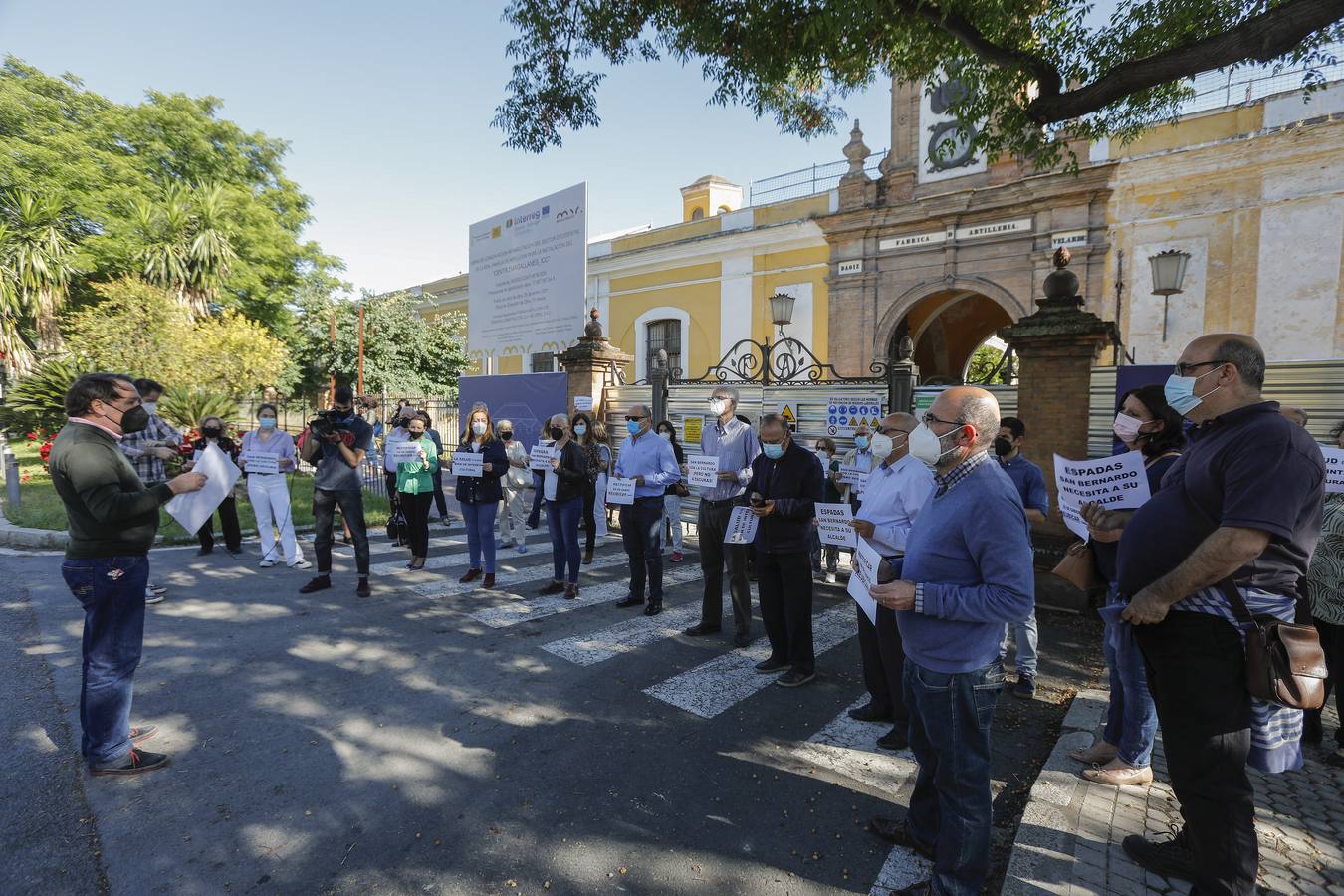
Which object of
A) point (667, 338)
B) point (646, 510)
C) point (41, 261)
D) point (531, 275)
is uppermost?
point (41, 261)

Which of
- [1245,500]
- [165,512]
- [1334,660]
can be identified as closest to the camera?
[1245,500]

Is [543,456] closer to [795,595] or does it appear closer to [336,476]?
[336,476]

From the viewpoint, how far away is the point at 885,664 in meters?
4.00

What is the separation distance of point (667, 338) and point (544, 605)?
16.7 m

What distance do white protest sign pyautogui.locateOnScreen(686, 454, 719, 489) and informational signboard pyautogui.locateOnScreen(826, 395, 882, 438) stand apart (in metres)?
3.76

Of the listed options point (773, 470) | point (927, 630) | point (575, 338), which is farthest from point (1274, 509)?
point (575, 338)

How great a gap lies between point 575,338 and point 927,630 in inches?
462

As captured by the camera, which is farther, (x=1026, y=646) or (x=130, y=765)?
(x=1026, y=646)

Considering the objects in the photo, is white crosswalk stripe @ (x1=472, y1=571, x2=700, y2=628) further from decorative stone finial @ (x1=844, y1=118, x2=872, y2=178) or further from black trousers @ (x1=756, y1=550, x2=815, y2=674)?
decorative stone finial @ (x1=844, y1=118, x2=872, y2=178)

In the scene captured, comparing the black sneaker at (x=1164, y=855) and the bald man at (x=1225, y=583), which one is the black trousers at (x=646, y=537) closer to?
the black sneaker at (x=1164, y=855)

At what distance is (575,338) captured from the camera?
13500 millimetres

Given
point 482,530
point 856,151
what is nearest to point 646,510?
point 482,530

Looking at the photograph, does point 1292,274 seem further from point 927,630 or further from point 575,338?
point 927,630

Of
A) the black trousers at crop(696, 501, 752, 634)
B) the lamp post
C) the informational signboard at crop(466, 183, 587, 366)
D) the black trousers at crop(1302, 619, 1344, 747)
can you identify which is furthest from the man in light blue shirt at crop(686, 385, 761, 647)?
the lamp post
